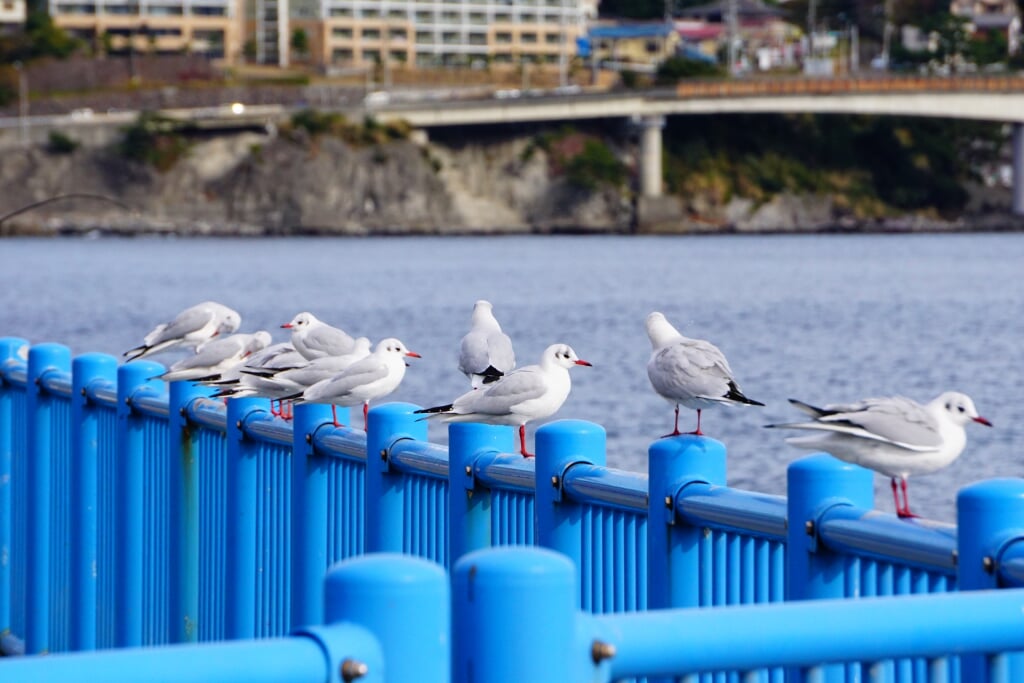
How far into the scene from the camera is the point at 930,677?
242cm

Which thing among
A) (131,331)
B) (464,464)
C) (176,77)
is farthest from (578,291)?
(176,77)

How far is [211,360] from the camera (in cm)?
680

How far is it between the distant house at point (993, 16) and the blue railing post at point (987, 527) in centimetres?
14264

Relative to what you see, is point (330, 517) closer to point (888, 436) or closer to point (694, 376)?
point (694, 376)

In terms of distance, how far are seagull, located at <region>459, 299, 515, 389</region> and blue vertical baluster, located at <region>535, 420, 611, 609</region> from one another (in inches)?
129

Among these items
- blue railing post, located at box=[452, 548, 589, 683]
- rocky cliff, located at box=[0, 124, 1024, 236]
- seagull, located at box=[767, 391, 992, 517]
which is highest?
blue railing post, located at box=[452, 548, 589, 683]

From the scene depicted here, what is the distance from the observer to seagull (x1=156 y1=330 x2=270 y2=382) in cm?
645

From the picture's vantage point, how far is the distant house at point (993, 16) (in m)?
151

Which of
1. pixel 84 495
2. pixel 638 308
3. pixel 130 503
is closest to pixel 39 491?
pixel 84 495

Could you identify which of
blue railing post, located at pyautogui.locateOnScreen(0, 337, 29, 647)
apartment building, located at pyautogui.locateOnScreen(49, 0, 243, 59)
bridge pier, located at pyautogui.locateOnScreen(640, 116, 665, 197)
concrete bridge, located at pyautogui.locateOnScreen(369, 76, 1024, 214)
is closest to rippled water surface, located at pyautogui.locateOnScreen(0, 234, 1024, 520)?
blue railing post, located at pyautogui.locateOnScreen(0, 337, 29, 647)

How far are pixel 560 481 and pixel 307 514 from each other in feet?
4.46

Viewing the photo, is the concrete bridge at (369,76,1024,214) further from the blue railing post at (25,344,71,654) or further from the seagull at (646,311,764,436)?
the seagull at (646,311,764,436)

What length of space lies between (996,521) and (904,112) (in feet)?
363

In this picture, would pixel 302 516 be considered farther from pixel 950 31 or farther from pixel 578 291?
pixel 950 31
